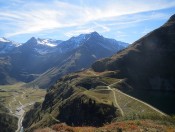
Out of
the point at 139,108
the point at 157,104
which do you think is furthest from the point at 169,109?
the point at 139,108

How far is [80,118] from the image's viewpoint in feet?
622

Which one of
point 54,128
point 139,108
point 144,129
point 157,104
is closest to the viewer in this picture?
point 144,129

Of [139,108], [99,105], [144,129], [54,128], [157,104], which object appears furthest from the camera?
[157,104]

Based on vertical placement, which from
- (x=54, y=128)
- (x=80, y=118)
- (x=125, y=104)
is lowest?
(x=80, y=118)

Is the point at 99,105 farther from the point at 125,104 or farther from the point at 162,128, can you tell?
the point at 162,128

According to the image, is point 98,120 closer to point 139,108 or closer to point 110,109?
point 110,109

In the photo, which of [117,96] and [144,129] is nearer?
[144,129]

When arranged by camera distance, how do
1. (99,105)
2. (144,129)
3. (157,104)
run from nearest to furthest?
(144,129) → (99,105) → (157,104)

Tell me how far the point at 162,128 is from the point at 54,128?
15.4 m

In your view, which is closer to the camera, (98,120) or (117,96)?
(98,120)

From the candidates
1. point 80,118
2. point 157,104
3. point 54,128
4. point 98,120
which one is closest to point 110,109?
point 98,120

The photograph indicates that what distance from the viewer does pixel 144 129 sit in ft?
136

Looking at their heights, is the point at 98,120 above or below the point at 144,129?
below

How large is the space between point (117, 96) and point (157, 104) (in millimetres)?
25376
